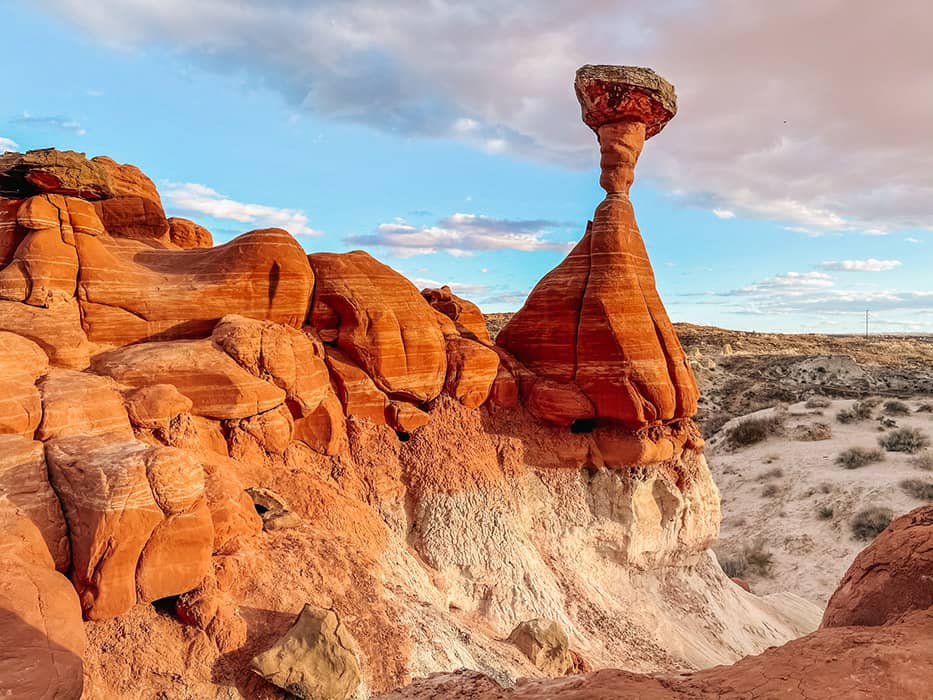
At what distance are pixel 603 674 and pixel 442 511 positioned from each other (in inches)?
236

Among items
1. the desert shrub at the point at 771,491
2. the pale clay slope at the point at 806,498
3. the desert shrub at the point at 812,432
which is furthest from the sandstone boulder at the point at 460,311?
the desert shrub at the point at 812,432

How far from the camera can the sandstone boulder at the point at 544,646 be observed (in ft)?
30.9

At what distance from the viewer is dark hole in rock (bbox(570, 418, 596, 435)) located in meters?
13.7

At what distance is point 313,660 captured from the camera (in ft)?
22.0

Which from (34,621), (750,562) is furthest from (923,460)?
(34,621)

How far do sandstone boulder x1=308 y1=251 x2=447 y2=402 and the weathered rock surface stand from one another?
5039 millimetres

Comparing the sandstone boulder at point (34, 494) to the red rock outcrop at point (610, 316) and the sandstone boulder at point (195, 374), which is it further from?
the red rock outcrop at point (610, 316)

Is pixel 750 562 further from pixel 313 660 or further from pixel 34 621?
pixel 34 621

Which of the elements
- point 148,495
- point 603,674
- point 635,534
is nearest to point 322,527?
point 148,495

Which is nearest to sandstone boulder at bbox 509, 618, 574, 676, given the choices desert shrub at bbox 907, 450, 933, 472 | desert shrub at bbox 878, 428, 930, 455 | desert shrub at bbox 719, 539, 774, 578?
desert shrub at bbox 719, 539, 774, 578

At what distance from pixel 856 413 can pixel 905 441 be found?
5511 millimetres

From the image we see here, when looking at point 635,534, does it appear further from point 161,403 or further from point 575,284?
point 161,403

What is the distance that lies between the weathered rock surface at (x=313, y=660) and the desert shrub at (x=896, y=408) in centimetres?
3715

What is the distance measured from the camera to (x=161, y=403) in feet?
26.8
